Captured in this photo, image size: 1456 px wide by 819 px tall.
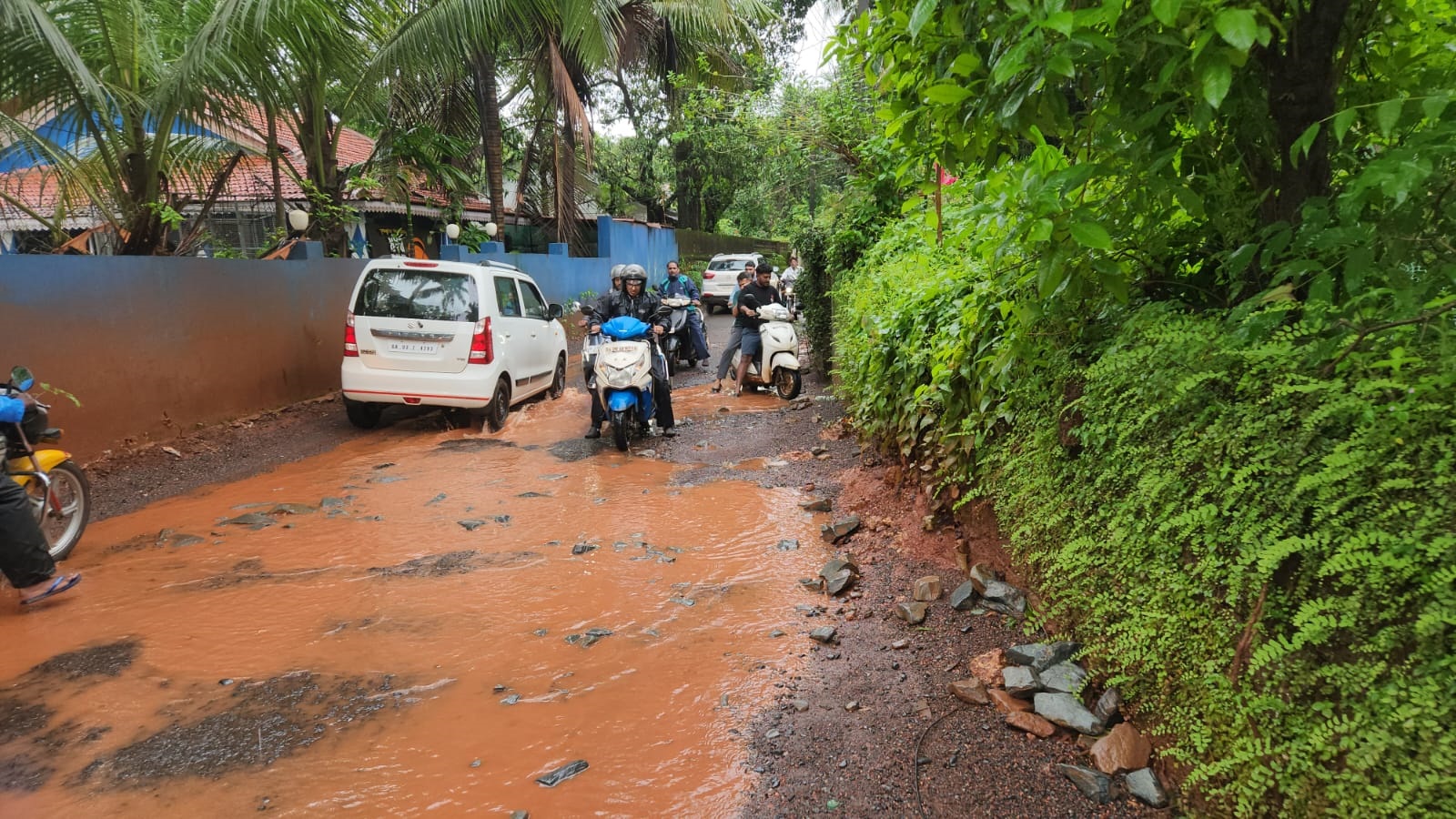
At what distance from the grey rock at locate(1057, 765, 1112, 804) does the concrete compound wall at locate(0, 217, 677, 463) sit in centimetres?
763

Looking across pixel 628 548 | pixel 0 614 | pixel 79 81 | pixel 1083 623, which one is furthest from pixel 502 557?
pixel 79 81

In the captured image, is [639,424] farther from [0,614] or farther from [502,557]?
[0,614]

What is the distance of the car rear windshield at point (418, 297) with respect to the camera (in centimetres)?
787

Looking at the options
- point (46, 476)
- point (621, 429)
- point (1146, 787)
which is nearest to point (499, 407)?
point (621, 429)

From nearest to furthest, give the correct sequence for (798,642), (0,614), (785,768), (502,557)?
1. (785,768)
2. (798,642)
3. (0,614)
4. (502,557)

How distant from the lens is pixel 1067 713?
2.73 m

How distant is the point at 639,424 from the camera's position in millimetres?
8102

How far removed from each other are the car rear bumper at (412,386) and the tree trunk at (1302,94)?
6881mm

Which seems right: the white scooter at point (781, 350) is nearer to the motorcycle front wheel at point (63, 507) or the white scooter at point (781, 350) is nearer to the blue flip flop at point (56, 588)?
the motorcycle front wheel at point (63, 507)

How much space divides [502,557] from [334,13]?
688cm

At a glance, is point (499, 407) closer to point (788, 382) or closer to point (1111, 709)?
point (788, 382)

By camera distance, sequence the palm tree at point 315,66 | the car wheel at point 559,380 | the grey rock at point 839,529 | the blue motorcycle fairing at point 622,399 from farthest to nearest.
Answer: the car wheel at point 559,380 < the palm tree at point 315,66 < the blue motorcycle fairing at point 622,399 < the grey rock at point 839,529

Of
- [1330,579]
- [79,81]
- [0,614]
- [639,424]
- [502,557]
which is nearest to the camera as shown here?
[1330,579]

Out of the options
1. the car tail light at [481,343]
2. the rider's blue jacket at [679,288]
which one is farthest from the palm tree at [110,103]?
the rider's blue jacket at [679,288]
